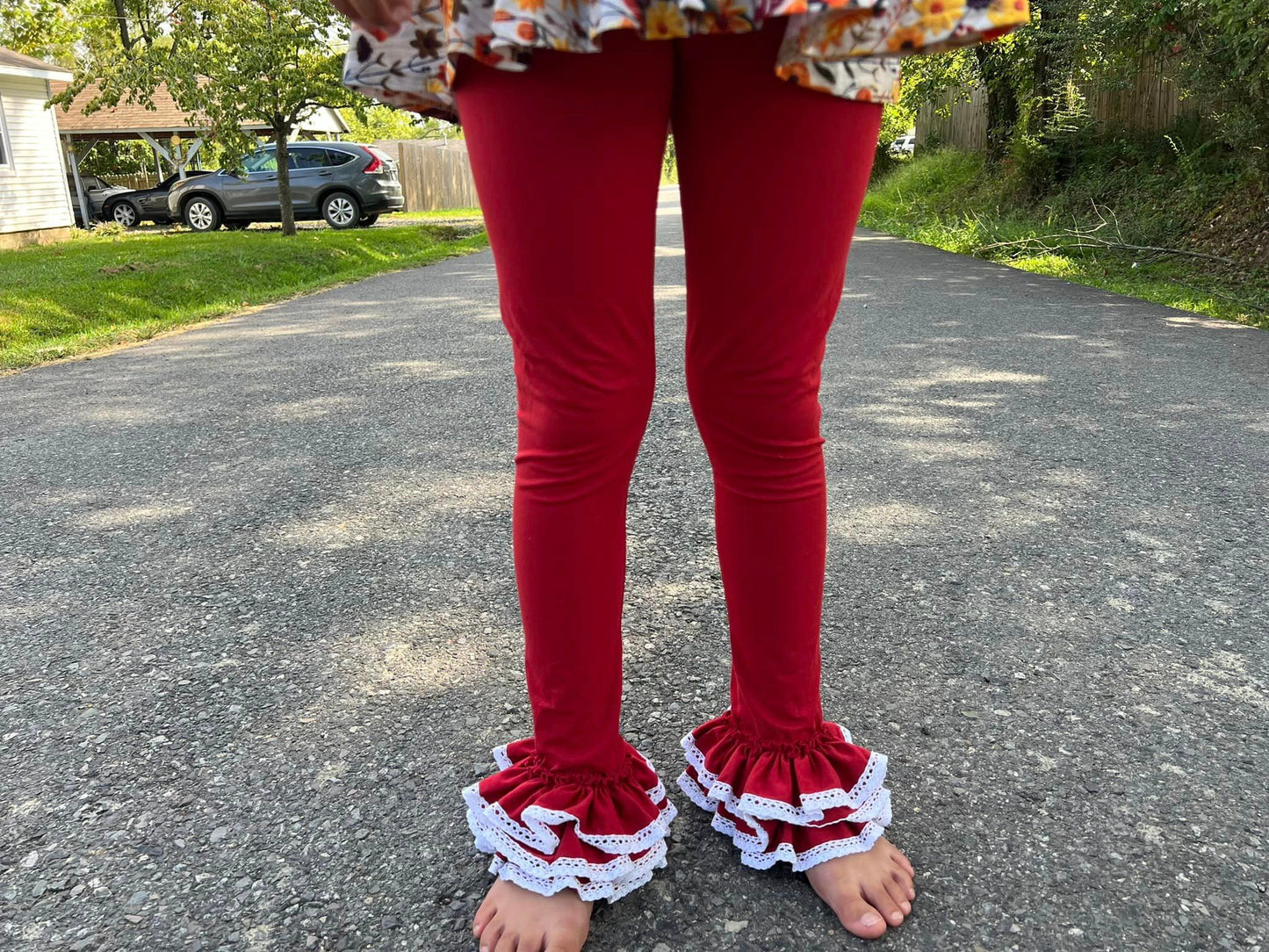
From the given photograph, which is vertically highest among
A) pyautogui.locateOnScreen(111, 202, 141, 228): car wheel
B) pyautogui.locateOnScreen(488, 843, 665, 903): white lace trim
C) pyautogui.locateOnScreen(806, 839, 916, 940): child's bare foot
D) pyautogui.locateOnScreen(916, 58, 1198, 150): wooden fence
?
pyautogui.locateOnScreen(916, 58, 1198, 150): wooden fence

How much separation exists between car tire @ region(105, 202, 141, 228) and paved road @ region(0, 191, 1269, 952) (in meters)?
19.5

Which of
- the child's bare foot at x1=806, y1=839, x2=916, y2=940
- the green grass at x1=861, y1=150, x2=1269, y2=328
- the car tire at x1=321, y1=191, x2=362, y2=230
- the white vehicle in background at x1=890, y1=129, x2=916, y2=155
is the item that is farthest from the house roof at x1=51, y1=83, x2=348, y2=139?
the child's bare foot at x1=806, y1=839, x2=916, y2=940

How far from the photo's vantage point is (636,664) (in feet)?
5.94

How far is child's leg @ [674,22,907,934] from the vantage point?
1.00 meters

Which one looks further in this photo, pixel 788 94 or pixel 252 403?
pixel 252 403

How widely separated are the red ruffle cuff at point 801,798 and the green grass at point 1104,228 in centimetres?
540

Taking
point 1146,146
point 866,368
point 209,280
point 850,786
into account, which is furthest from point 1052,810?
point 1146,146

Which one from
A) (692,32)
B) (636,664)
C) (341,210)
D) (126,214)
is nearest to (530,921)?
(636,664)

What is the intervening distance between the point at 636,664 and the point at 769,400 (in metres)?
0.85

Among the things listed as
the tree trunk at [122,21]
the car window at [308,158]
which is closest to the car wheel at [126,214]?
the car window at [308,158]

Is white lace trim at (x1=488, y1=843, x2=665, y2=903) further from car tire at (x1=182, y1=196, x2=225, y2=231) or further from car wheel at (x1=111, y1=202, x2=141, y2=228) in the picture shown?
car wheel at (x1=111, y1=202, x2=141, y2=228)

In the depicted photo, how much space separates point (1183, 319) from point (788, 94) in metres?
5.52

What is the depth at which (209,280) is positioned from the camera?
8.40 metres

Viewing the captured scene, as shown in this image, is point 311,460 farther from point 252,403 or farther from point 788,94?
point 788,94
